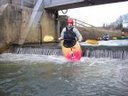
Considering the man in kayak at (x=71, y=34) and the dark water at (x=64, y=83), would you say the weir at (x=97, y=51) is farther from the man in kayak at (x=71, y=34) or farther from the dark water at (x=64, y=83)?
the dark water at (x=64, y=83)

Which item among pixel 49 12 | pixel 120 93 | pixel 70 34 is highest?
pixel 49 12

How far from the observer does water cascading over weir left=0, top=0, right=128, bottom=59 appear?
41.4 ft

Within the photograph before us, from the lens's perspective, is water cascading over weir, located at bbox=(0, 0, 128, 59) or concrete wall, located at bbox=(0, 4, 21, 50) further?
concrete wall, located at bbox=(0, 4, 21, 50)

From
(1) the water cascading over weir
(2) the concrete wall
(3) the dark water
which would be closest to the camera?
(3) the dark water

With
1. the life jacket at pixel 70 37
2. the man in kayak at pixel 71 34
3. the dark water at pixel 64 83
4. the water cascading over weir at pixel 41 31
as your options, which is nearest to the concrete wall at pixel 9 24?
the water cascading over weir at pixel 41 31

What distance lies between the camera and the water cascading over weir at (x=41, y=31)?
12616 mm

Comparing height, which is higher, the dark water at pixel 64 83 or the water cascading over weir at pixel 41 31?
the water cascading over weir at pixel 41 31

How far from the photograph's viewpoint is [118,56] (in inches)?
469

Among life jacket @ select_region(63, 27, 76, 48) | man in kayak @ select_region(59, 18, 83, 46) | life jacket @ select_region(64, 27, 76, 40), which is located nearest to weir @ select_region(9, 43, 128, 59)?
life jacket @ select_region(63, 27, 76, 48)

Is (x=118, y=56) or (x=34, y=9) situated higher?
(x=34, y=9)

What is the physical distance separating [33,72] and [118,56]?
4942mm

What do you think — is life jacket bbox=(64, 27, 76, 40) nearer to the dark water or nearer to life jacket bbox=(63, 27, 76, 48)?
life jacket bbox=(63, 27, 76, 48)

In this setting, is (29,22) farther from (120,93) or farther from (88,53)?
(120,93)

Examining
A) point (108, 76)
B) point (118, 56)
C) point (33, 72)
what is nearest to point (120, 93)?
point (108, 76)
